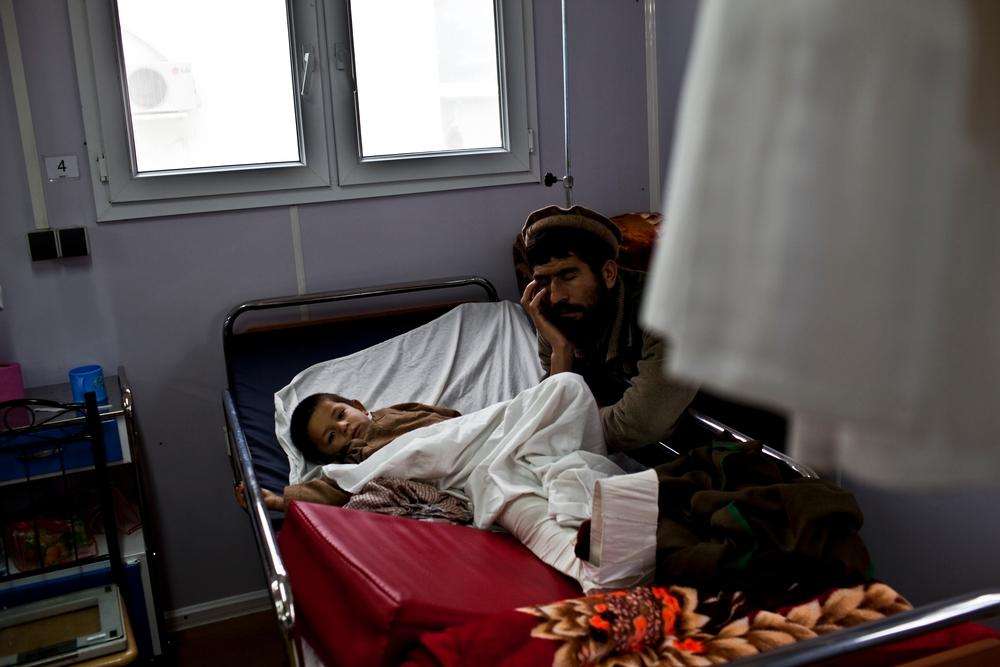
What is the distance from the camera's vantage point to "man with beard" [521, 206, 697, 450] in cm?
202

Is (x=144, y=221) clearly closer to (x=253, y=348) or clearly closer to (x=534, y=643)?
(x=253, y=348)

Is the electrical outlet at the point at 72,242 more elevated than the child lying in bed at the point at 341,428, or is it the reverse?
the electrical outlet at the point at 72,242

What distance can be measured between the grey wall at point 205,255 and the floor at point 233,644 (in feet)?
0.37

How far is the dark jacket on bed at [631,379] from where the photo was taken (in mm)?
1944

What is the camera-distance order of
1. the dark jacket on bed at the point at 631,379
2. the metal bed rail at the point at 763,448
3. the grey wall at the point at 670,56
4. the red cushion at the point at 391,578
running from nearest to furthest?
1. the red cushion at the point at 391,578
2. the metal bed rail at the point at 763,448
3. the dark jacket on bed at the point at 631,379
4. the grey wall at the point at 670,56

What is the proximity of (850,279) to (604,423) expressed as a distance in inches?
72.7

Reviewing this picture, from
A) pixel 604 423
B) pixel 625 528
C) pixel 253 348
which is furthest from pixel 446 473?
pixel 253 348

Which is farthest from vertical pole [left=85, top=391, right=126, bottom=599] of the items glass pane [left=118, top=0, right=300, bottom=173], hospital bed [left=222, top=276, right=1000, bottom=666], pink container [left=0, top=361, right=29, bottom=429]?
glass pane [left=118, top=0, right=300, bottom=173]

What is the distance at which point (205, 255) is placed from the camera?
277 centimetres

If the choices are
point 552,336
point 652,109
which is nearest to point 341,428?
point 552,336

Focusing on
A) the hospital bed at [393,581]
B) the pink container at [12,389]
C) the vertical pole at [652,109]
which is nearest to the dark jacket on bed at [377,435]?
the hospital bed at [393,581]

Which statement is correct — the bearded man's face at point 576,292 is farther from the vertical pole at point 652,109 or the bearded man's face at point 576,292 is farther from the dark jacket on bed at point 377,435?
the vertical pole at point 652,109

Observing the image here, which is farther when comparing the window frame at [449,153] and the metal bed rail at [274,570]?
the window frame at [449,153]

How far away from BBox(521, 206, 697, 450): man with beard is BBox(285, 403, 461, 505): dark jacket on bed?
39cm
